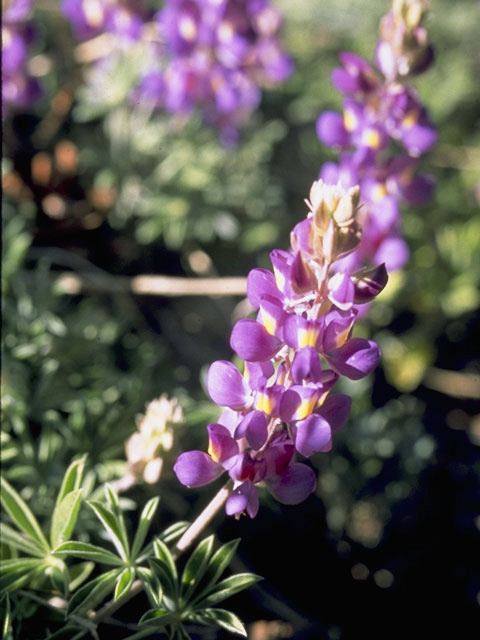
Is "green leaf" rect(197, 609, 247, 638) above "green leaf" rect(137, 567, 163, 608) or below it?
below

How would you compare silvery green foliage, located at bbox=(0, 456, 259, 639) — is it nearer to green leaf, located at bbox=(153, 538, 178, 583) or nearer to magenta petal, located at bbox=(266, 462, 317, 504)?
green leaf, located at bbox=(153, 538, 178, 583)

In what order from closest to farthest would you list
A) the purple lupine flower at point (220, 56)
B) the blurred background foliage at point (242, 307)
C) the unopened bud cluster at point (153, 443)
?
the unopened bud cluster at point (153, 443)
the blurred background foliage at point (242, 307)
the purple lupine flower at point (220, 56)

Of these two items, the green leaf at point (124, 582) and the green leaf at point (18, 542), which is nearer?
the green leaf at point (124, 582)

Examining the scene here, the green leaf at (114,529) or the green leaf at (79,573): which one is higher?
the green leaf at (114,529)

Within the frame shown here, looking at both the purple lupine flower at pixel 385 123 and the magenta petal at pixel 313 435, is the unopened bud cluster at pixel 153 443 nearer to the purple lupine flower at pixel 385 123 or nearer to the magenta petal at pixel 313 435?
the magenta petal at pixel 313 435

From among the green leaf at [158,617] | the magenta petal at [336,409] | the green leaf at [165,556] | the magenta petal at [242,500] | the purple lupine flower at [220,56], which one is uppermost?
the purple lupine flower at [220,56]

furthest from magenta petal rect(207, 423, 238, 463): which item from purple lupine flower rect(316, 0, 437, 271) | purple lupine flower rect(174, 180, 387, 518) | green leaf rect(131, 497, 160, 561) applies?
purple lupine flower rect(316, 0, 437, 271)

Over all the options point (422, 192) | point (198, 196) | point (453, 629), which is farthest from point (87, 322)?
point (453, 629)

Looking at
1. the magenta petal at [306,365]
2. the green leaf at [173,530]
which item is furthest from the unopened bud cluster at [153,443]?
the magenta petal at [306,365]
